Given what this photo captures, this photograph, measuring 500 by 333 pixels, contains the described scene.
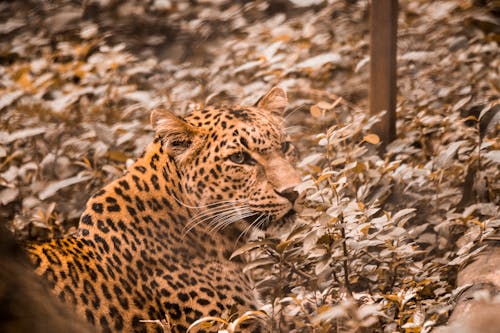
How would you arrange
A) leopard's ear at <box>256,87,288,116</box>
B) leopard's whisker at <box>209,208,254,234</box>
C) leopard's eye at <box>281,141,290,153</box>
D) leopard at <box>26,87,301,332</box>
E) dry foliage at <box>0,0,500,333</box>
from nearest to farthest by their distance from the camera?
dry foliage at <box>0,0,500,333</box> → leopard at <box>26,87,301,332</box> → leopard's whisker at <box>209,208,254,234</box> → leopard's eye at <box>281,141,290,153</box> → leopard's ear at <box>256,87,288,116</box>

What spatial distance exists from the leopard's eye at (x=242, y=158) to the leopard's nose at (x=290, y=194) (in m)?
0.31

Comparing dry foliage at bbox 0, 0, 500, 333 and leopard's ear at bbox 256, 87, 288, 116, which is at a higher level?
leopard's ear at bbox 256, 87, 288, 116

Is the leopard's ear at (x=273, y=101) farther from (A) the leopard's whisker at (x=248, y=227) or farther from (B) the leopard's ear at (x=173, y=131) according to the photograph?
(A) the leopard's whisker at (x=248, y=227)

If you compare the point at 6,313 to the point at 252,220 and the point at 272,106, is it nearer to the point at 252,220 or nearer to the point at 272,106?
the point at 252,220

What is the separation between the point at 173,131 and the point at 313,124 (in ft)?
9.20

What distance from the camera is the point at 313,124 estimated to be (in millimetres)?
6938

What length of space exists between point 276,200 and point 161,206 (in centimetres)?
77

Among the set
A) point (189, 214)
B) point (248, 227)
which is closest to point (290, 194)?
point (248, 227)

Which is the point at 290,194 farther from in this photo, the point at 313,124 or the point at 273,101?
the point at 313,124

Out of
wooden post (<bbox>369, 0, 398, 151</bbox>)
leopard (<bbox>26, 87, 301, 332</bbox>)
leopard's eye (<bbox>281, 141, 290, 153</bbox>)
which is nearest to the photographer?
leopard (<bbox>26, 87, 301, 332</bbox>)

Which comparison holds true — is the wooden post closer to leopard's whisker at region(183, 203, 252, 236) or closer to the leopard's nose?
the leopard's nose

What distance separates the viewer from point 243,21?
913 cm

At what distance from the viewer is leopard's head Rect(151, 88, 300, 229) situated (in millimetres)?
4391

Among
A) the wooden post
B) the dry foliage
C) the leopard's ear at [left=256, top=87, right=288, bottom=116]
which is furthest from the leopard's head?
the wooden post
